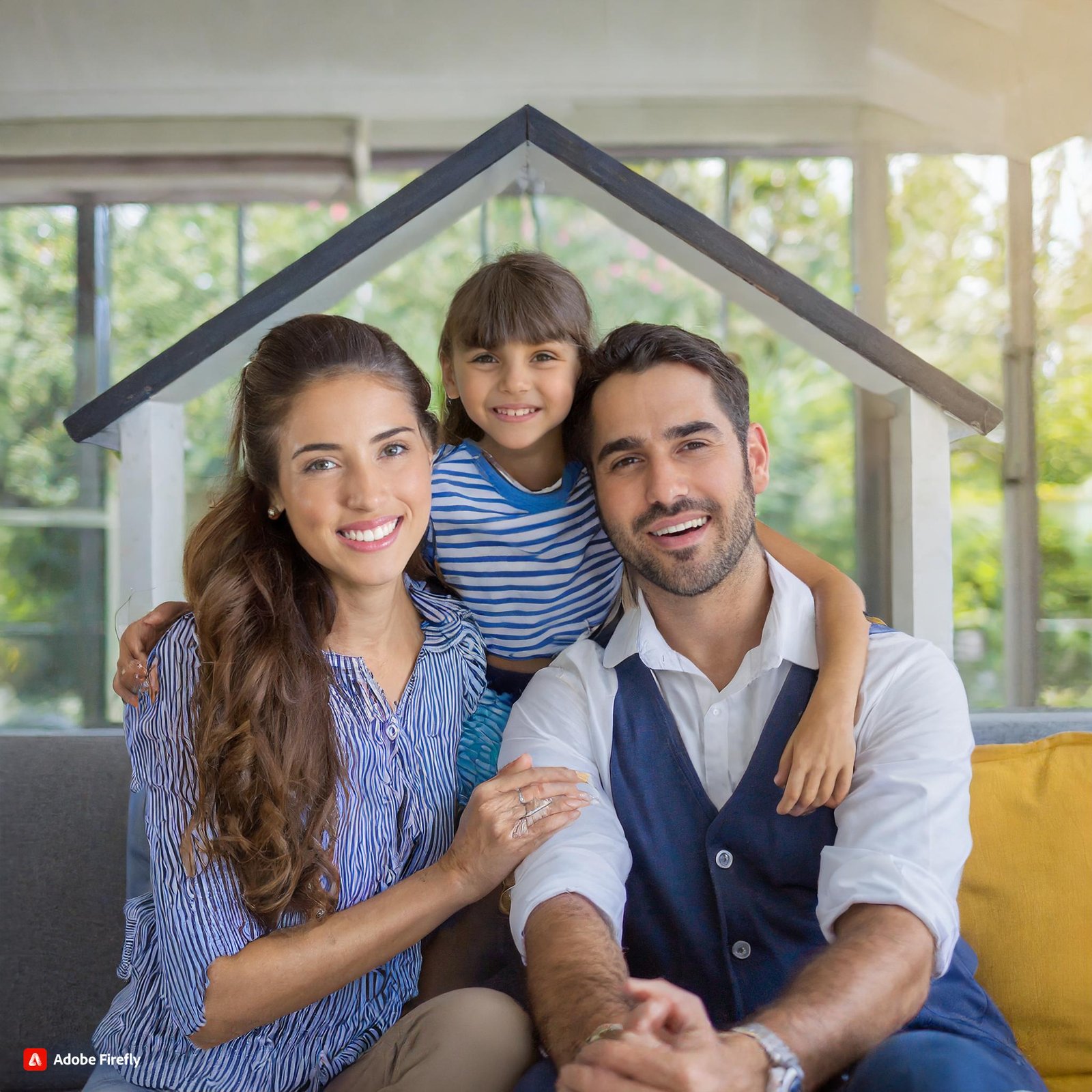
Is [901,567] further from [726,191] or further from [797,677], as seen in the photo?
[726,191]

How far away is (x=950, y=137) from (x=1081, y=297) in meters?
0.90

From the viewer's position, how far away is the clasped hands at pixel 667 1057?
46.8 inches

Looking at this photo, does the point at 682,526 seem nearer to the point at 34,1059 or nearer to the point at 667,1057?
the point at 667,1057

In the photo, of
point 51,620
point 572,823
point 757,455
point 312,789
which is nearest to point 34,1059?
point 312,789

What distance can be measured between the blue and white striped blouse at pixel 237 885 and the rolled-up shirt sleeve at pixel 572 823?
17 cm

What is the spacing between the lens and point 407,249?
7.53 feet

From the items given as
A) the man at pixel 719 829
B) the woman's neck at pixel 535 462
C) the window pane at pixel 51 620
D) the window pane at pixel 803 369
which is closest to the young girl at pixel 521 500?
the woman's neck at pixel 535 462

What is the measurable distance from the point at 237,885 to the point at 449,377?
4.04 feet

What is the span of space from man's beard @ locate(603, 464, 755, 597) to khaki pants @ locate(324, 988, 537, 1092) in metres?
0.75

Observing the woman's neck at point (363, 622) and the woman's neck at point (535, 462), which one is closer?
the woman's neck at point (363, 622)

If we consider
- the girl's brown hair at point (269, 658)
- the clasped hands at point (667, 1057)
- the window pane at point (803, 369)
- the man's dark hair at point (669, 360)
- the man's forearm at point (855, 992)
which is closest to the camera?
the clasped hands at point (667, 1057)

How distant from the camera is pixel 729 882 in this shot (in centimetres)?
165

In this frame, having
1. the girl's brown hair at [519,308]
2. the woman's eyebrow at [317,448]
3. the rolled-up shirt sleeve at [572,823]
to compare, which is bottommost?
the rolled-up shirt sleeve at [572,823]

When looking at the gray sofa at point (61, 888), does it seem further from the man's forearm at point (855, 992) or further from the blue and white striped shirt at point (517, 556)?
the man's forearm at point (855, 992)
